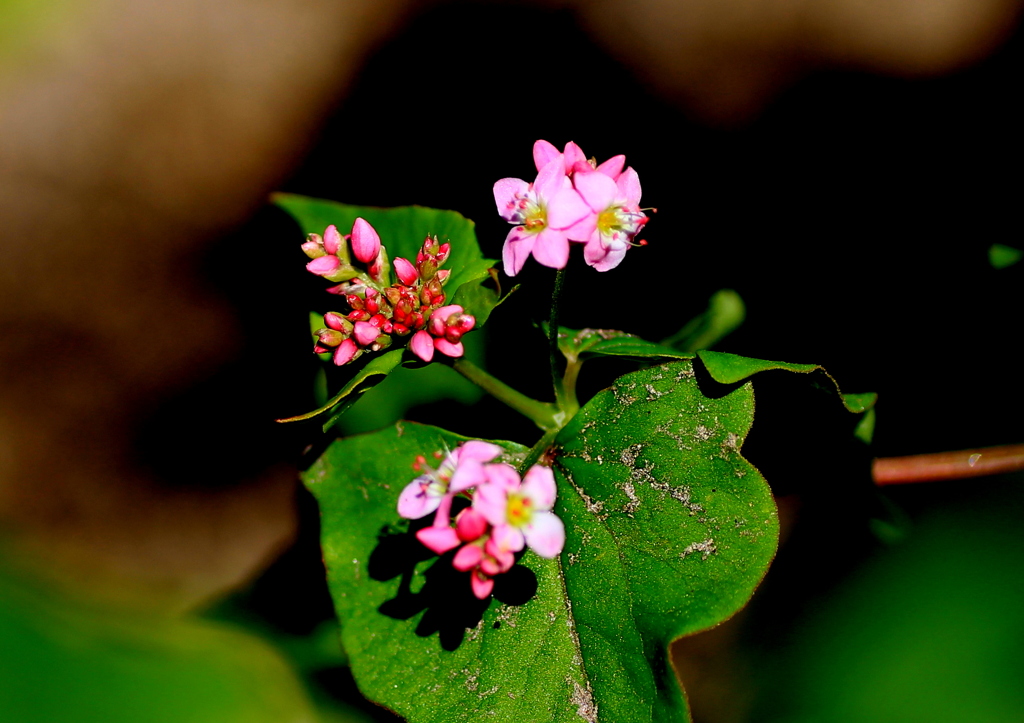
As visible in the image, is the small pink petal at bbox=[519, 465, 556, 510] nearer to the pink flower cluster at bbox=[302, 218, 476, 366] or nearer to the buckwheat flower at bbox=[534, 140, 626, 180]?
the pink flower cluster at bbox=[302, 218, 476, 366]

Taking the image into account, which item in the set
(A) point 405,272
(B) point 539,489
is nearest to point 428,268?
(A) point 405,272

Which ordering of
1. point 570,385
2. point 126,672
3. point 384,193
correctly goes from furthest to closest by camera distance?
point 384,193
point 126,672
point 570,385

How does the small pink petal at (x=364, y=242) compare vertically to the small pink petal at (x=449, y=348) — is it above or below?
above

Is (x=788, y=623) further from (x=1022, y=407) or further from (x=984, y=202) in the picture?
(x=984, y=202)

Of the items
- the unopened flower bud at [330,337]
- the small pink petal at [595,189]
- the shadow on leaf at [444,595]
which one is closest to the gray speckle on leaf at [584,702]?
the shadow on leaf at [444,595]

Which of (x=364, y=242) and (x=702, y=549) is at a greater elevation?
(x=364, y=242)

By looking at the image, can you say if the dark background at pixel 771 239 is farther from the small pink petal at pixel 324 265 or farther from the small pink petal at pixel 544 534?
the small pink petal at pixel 544 534

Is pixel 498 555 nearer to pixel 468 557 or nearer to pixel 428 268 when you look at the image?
pixel 468 557
